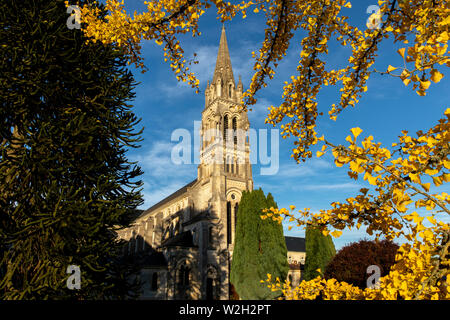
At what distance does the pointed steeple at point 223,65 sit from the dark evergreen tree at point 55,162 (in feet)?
123

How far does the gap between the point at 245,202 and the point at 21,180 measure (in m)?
24.6

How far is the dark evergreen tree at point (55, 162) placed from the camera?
823 centimetres

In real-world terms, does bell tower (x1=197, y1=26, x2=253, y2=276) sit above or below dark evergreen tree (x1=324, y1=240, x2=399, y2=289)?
above

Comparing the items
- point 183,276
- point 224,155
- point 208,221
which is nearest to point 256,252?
point 208,221

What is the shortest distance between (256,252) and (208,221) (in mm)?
8654

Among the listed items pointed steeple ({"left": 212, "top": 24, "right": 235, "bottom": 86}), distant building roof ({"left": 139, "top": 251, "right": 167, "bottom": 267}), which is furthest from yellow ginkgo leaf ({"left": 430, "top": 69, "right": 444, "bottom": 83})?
pointed steeple ({"left": 212, "top": 24, "right": 235, "bottom": 86})

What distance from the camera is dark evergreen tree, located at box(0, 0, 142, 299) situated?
823 centimetres

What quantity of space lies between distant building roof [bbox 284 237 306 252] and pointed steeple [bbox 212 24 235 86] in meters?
33.3

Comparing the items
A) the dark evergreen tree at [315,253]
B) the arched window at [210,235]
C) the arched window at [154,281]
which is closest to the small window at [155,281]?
the arched window at [154,281]

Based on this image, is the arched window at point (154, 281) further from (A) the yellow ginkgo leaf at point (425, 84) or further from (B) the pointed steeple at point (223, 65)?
(A) the yellow ginkgo leaf at point (425, 84)

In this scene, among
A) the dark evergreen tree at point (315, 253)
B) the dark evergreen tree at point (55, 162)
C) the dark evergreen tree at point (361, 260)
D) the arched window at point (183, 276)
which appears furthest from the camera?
the arched window at point (183, 276)

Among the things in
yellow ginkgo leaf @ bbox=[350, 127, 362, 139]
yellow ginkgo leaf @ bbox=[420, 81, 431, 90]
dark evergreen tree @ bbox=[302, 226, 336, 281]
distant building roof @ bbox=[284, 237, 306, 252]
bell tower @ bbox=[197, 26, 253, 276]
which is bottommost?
distant building roof @ bbox=[284, 237, 306, 252]

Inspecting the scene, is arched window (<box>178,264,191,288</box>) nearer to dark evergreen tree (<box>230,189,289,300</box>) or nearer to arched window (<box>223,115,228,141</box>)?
dark evergreen tree (<box>230,189,289,300</box>)

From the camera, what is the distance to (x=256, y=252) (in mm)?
29078
